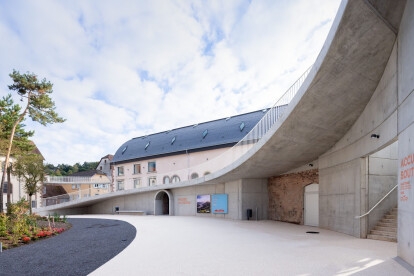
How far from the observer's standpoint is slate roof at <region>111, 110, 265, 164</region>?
93.9 feet

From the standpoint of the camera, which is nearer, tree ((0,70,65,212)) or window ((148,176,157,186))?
tree ((0,70,65,212))

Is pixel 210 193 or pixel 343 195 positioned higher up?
pixel 343 195

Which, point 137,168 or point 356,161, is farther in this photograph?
point 137,168

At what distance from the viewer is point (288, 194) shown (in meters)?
17.4

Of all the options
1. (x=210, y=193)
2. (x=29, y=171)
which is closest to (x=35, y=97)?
(x=29, y=171)

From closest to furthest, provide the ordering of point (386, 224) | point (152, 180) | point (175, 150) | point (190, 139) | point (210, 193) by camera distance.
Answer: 1. point (386, 224)
2. point (210, 193)
3. point (190, 139)
4. point (175, 150)
5. point (152, 180)

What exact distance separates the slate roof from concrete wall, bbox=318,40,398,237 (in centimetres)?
1417

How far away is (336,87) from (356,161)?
4.18 metres

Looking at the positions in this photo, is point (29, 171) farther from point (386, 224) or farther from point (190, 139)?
point (386, 224)

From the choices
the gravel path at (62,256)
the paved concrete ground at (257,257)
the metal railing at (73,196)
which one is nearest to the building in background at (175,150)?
the metal railing at (73,196)

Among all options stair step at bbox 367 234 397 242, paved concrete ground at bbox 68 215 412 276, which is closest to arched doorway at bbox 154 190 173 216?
paved concrete ground at bbox 68 215 412 276

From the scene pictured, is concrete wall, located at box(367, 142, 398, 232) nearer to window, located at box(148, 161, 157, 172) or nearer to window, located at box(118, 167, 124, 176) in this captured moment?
window, located at box(148, 161, 157, 172)

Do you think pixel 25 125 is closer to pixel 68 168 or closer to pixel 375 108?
pixel 375 108

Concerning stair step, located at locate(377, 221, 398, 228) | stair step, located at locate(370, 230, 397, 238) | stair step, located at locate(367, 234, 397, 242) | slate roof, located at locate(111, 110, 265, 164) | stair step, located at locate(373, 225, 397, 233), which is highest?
slate roof, located at locate(111, 110, 265, 164)
